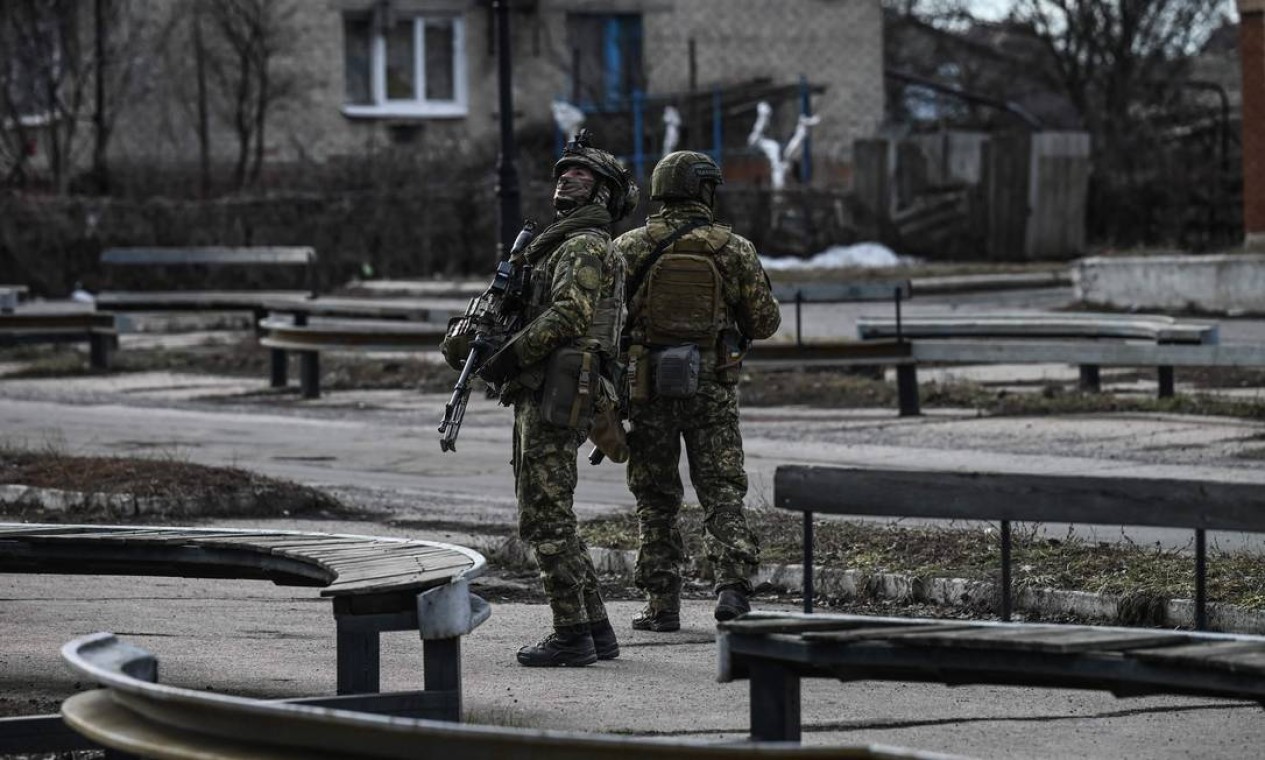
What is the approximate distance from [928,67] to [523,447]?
47309mm

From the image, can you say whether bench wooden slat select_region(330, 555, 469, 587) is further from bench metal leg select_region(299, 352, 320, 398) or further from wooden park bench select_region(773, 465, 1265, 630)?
bench metal leg select_region(299, 352, 320, 398)

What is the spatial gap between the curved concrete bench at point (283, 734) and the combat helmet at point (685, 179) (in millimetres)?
3742

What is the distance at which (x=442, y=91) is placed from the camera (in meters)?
37.5

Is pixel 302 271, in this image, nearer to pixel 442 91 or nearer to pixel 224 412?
pixel 442 91

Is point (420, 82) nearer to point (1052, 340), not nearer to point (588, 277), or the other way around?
point (1052, 340)

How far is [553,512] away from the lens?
7734 millimetres

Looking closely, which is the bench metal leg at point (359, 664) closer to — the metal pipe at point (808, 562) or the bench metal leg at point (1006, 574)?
the metal pipe at point (808, 562)

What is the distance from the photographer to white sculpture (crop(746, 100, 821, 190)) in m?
35.0

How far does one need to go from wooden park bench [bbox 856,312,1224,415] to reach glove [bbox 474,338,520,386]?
831 centimetres

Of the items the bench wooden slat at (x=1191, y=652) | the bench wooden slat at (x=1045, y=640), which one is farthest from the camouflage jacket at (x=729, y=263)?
the bench wooden slat at (x=1191, y=652)

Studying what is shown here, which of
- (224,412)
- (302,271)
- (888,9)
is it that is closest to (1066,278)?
(302,271)

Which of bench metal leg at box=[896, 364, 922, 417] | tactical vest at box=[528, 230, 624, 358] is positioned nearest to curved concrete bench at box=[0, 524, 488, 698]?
tactical vest at box=[528, 230, 624, 358]

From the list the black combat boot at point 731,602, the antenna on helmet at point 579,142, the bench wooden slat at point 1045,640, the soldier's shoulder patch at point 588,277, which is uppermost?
the antenna on helmet at point 579,142

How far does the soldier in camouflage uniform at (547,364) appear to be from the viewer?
768 centimetres
